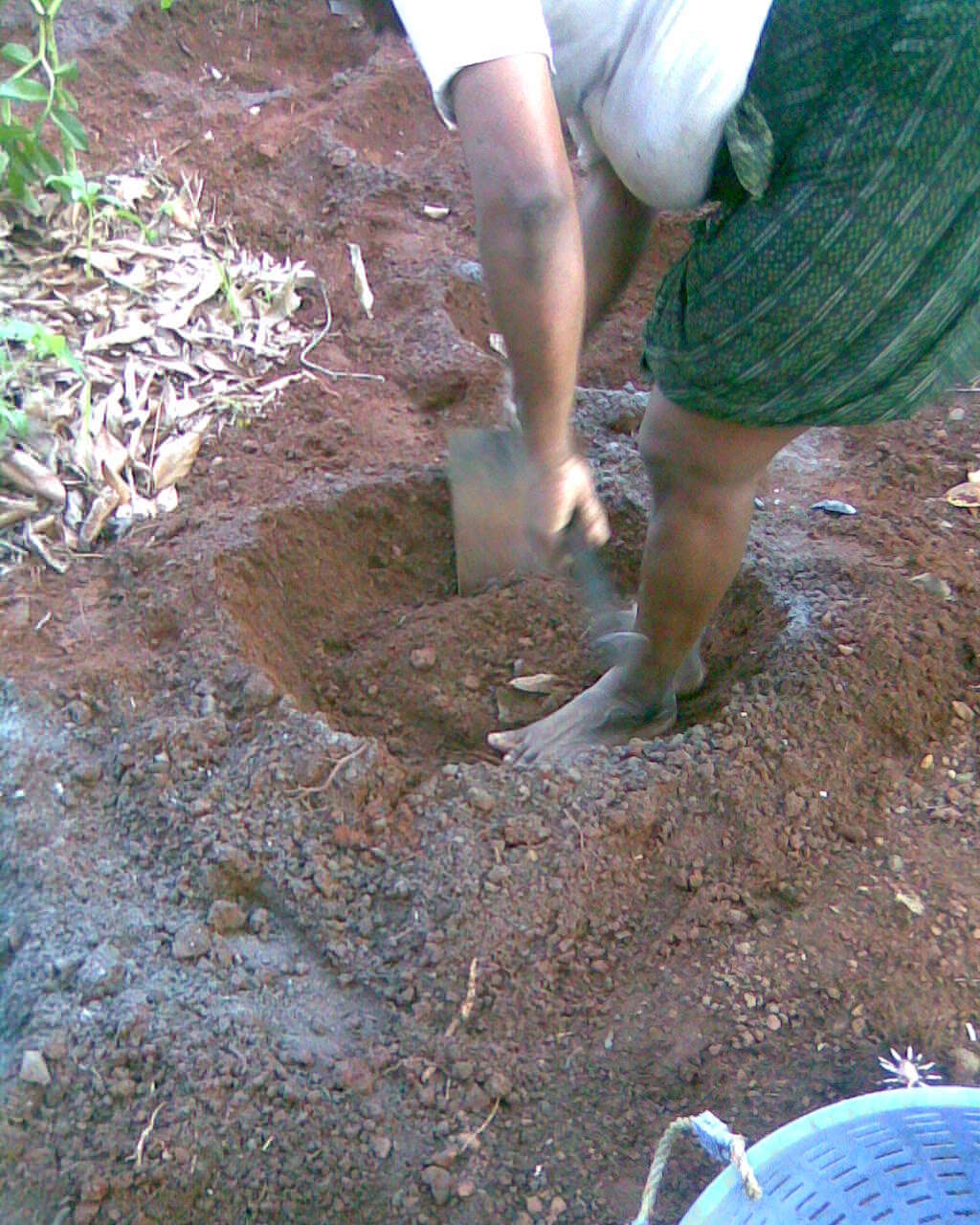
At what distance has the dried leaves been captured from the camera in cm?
244

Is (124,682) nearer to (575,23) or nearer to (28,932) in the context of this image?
(28,932)

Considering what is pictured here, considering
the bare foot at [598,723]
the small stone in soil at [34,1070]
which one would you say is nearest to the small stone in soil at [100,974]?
the small stone in soil at [34,1070]

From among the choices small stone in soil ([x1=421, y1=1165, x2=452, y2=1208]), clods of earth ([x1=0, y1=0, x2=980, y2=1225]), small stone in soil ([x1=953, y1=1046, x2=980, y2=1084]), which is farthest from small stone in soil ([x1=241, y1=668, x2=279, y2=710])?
small stone in soil ([x1=953, y1=1046, x2=980, y2=1084])

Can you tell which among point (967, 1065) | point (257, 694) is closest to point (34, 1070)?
point (257, 694)

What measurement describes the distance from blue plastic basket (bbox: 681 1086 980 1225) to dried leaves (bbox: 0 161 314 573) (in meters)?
1.80

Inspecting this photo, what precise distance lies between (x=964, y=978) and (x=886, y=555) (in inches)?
37.2

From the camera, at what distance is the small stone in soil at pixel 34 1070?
150 centimetres

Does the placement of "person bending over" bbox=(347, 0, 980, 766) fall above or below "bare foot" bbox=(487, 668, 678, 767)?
above

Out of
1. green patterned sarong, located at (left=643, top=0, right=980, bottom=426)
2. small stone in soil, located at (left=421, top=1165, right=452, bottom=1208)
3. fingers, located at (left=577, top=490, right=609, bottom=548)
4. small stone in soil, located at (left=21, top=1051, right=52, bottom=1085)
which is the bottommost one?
small stone in soil, located at (left=21, top=1051, right=52, bottom=1085)

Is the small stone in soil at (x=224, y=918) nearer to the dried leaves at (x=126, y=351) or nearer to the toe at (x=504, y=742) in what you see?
the toe at (x=504, y=742)

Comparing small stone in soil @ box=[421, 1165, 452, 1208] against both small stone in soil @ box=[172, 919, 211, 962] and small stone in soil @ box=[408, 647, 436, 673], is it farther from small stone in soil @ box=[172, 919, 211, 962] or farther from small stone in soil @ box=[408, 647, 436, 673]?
small stone in soil @ box=[408, 647, 436, 673]

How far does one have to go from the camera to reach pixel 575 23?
1327 millimetres

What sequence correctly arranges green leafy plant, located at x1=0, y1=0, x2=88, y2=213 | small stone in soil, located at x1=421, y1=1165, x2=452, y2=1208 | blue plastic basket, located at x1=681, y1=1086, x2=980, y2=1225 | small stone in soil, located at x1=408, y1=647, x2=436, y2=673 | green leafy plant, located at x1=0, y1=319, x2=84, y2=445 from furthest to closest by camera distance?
green leafy plant, located at x1=0, y1=0, x2=88, y2=213 < green leafy plant, located at x1=0, y1=319, x2=84, y2=445 < small stone in soil, located at x1=408, y1=647, x2=436, y2=673 < small stone in soil, located at x1=421, y1=1165, x2=452, y2=1208 < blue plastic basket, located at x1=681, y1=1086, x2=980, y2=1225

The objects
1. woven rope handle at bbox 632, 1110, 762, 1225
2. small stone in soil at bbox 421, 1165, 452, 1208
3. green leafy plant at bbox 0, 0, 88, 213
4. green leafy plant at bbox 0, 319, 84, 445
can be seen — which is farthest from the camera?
green leafy plant at bbox 0, 0, 88, 213
